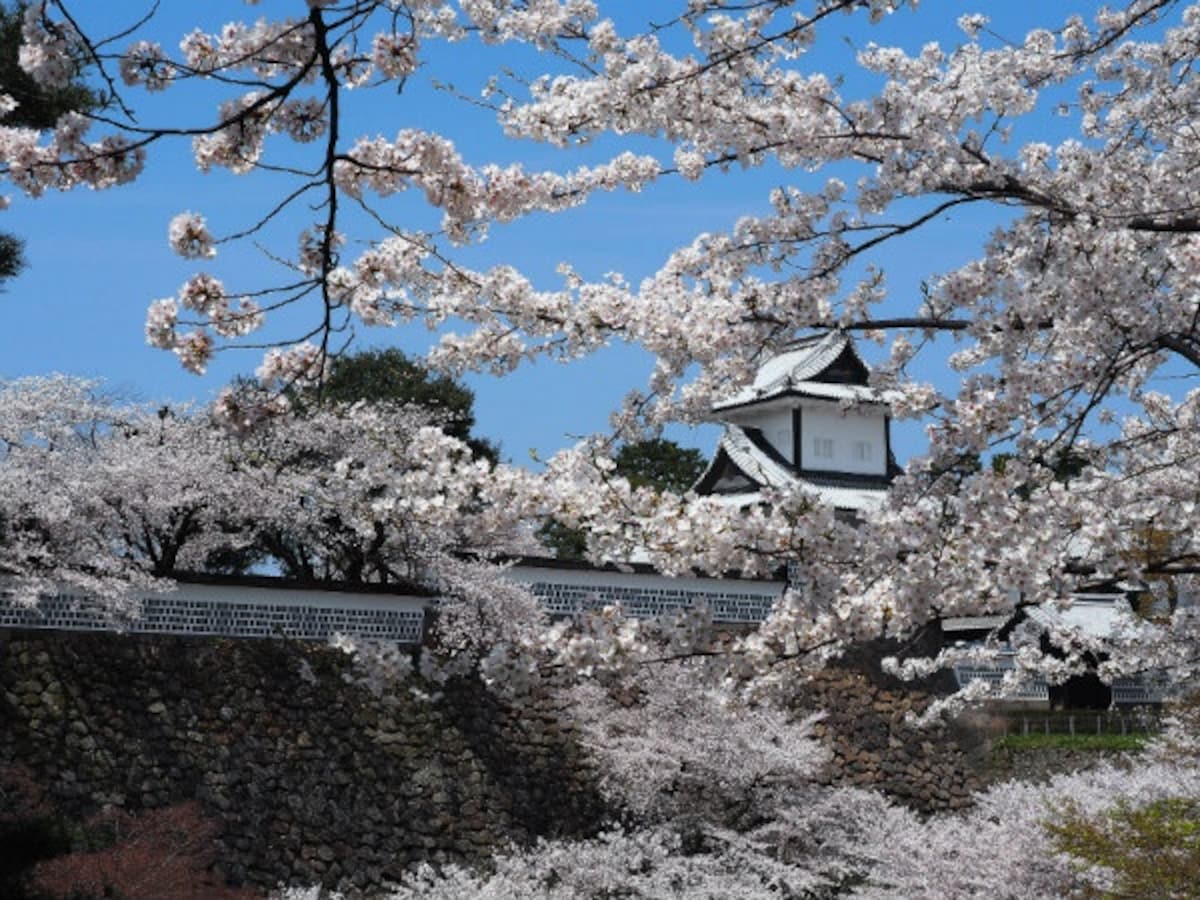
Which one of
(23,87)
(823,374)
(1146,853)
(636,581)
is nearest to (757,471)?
(823,374)

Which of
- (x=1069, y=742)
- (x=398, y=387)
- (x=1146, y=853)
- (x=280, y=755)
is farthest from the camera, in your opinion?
(x=398, y=387)

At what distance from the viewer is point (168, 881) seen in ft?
25.3

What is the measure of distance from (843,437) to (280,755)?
50.6ft

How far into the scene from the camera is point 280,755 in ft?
38.7

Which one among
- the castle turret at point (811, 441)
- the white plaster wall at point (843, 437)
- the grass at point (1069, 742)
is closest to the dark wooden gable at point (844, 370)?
the castle turret at point (811, 441)

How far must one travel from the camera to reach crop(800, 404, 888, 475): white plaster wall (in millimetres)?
25141

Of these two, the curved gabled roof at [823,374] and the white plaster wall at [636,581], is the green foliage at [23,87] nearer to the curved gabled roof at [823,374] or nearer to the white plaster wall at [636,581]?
the white plaster wall at [636,581]

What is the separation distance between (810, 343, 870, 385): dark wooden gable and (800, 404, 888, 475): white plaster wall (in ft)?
1.68

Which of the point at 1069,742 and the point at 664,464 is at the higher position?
the point at 664,464

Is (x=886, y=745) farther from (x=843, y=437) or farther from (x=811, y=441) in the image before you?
(x=843, y=437)

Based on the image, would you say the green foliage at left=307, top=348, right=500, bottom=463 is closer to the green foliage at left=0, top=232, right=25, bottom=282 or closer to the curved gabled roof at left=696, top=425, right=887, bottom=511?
the curved gabled roof at left=696, top=425, right=887, bottom=511

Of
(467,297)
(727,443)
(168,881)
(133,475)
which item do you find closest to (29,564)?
(133,475)

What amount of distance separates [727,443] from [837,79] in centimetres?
2006

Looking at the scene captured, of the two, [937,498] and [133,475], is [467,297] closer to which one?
[937,498]
